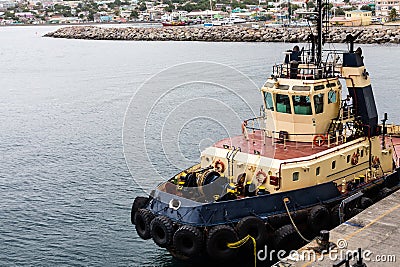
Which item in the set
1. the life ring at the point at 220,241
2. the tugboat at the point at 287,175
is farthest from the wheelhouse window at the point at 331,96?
the life ring at the point at 220,241

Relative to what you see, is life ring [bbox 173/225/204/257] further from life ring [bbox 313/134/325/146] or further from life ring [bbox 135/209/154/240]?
life ring [bbox 313/134/325/146]

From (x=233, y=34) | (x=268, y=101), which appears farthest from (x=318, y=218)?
Answer: (x=233, y=34)

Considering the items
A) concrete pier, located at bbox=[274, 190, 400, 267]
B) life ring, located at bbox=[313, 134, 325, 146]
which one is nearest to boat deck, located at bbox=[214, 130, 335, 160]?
life ring, located at bbox=[313, 134, 325, 146]

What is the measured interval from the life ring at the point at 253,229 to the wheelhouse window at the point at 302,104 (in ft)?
13.9

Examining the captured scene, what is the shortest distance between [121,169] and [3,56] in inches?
2843

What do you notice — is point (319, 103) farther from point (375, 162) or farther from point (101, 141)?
point (101, 141)

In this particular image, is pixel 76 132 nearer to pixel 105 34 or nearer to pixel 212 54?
pixel 212 54

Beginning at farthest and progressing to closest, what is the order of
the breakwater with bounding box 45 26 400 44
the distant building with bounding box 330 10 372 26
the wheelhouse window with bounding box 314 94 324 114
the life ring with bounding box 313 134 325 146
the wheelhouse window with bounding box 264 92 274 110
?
the distant building with bounding box 330 10 372 26 < the breakwater with bounding box 45 26 400 44 < the wheelhouse window with bounding box 264 92 274 110 < the life ring with bounding box 313 134 325 146 < the wheelhouse window with bounding box 314 94 324 114

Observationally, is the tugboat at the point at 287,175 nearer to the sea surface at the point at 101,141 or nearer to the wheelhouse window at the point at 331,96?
the wheelhouse window at the point at 331,96

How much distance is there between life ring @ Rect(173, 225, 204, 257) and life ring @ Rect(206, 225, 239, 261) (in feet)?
0.84

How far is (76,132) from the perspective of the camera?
34.7 metres

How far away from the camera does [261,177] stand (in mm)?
15906

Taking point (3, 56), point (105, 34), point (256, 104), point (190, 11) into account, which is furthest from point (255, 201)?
point (190, 11)

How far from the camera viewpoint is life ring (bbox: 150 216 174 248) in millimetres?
14914
